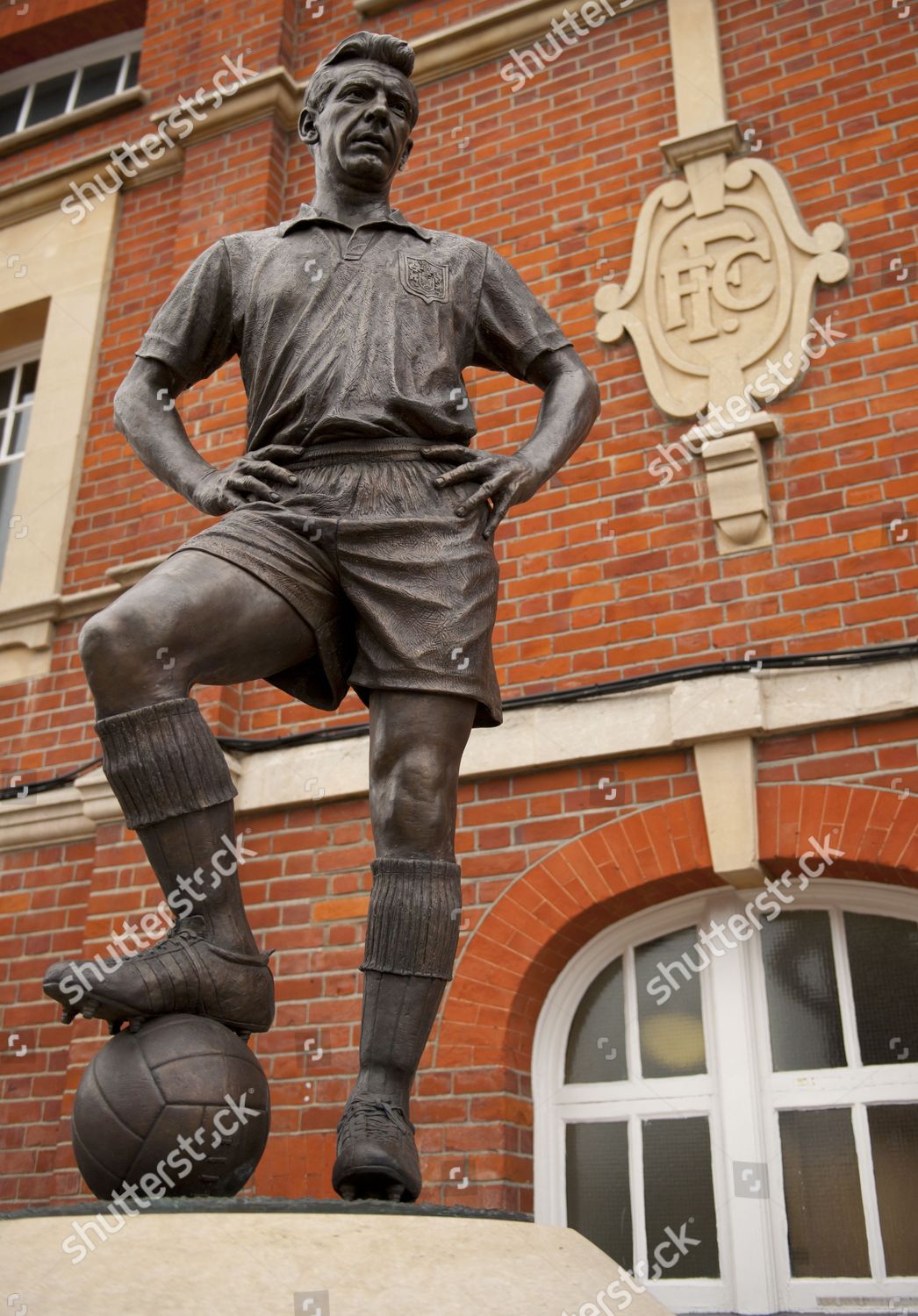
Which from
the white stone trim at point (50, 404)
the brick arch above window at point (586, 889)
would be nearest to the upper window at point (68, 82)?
the white stone trim at point (50, 404)

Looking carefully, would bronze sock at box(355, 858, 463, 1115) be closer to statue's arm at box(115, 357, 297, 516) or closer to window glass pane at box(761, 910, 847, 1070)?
statue's arm at box(115, 357, 297, 516)

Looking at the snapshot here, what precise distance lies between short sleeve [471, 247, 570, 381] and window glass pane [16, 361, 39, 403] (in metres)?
5.48

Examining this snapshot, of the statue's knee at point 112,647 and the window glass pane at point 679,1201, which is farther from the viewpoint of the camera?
the window glass pane at point 679,1201

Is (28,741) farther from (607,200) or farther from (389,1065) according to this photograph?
(389,1065)

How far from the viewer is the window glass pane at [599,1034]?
15.5 ft

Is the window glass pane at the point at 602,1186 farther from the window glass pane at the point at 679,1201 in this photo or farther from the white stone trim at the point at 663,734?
the white stone trim at the point at 663,734

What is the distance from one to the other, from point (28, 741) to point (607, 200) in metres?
3.59

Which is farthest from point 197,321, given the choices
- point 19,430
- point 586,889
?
point 19,430

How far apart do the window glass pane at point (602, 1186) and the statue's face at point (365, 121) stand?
3388mm

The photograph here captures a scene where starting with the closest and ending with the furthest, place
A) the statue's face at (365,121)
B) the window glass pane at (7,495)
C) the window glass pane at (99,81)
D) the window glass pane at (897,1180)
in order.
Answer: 1. the statue's face at (365,121)
2. the window glass pane at (897,1180)
3. the window glass pane at (7,495)
4. the window glass pane at (99,81)

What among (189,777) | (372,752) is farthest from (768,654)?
(189,777)

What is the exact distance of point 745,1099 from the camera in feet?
14.5

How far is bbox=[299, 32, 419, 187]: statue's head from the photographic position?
2592mm

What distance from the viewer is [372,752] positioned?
233 centimetres
